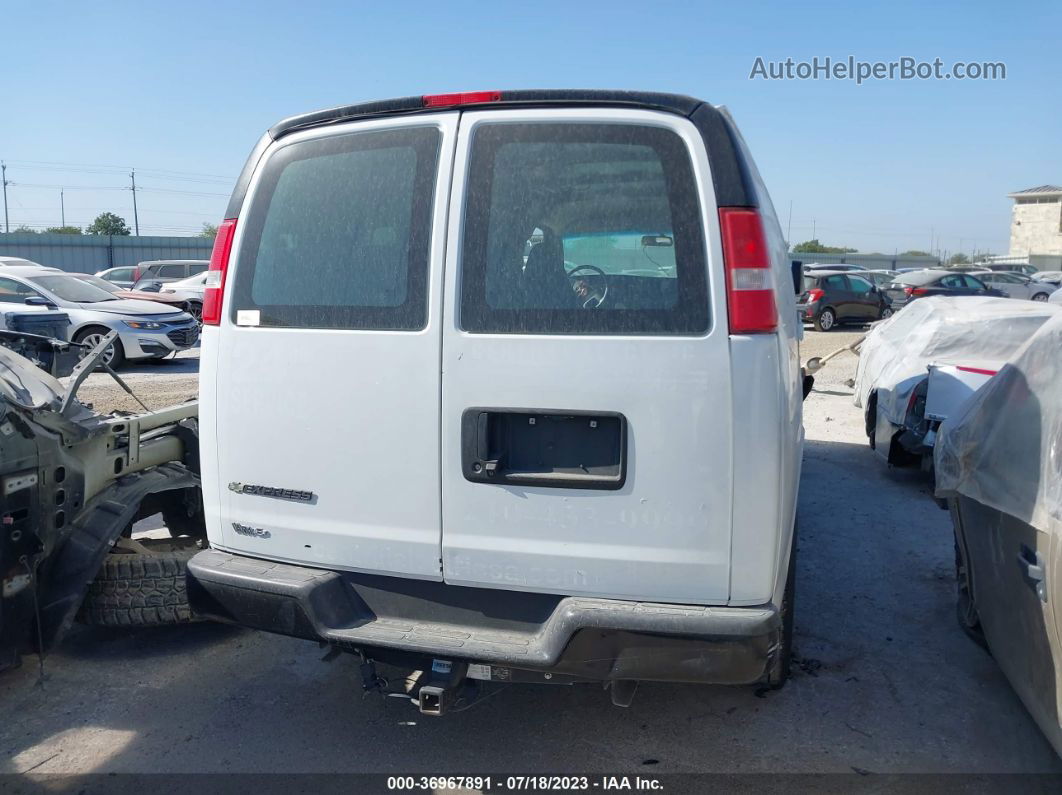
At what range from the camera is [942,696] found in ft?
12.7

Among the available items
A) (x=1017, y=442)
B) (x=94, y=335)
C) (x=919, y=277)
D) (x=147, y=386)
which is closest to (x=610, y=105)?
(x=1017, y=442)

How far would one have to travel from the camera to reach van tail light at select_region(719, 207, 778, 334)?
2.59 meters

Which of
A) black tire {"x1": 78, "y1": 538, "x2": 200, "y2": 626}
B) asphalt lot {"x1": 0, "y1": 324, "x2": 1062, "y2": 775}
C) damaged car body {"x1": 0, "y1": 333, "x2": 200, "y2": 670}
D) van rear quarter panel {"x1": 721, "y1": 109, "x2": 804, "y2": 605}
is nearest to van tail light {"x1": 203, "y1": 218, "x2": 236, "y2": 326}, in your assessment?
damaged car body {"x1": 0, "y1": 333, "x2": 200, "y2": 670}

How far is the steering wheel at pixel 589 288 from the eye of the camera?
2727mm

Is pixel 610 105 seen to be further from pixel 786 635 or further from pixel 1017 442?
pixel 786 635

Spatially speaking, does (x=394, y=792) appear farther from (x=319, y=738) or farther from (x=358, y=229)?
(x=358, y=229)

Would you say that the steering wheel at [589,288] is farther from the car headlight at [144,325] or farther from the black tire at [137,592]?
the car headlight at [144,325]

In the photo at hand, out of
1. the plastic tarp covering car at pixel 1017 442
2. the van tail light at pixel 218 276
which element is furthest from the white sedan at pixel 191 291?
the plastic tarp covering car at pixel 1017 442

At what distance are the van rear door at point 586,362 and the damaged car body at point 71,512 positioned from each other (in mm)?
1777

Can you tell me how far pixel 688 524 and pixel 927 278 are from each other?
83.5 feet

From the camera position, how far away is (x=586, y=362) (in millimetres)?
2662

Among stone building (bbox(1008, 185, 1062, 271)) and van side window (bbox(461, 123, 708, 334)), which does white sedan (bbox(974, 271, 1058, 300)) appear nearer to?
van side window (bbox(461, 123, 708, 334))

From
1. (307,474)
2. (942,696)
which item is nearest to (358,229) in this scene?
(307,474)

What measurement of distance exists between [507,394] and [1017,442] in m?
2.03
